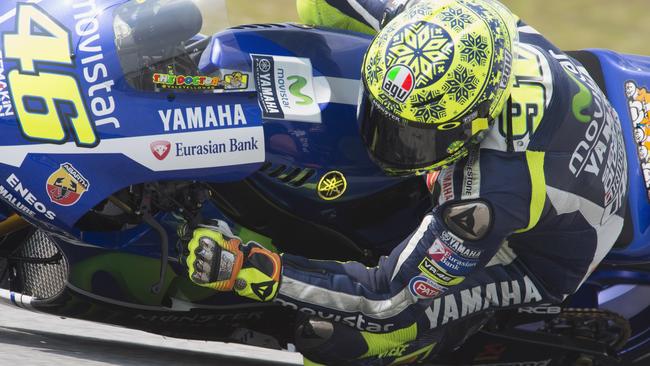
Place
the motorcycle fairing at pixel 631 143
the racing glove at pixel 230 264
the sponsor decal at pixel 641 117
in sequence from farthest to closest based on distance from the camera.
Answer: the sponsor decal at pixel 641 117 < the motorcycle fairing at pixel 631 143 < the racing glove at pixel 230 264

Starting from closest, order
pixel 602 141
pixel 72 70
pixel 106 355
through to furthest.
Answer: pixel 72 70, pixel 602 141, pixel 106 355

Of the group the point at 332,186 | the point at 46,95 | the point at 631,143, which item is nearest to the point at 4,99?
the point at 46,95

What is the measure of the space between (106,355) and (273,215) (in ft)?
3.07

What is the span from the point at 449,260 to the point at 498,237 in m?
0.20

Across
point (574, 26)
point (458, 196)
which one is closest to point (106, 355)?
point (458, 196)

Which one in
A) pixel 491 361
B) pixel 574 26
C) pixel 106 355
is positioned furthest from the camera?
pixel 574 26

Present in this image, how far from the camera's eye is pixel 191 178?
154 inches

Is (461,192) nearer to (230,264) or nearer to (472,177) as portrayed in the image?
(472,177)

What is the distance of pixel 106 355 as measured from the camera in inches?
176

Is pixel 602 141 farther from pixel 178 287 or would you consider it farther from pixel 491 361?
pixel 178 287

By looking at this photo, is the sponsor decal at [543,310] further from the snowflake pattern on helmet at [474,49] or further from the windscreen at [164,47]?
the windscreen at [164,47]

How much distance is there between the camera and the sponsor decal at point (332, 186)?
4254 mm

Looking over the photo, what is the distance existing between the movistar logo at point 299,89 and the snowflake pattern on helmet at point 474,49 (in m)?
0.71

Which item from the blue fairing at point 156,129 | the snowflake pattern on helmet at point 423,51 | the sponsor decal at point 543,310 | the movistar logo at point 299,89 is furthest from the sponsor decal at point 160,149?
the sponsor decal at point 543,310
